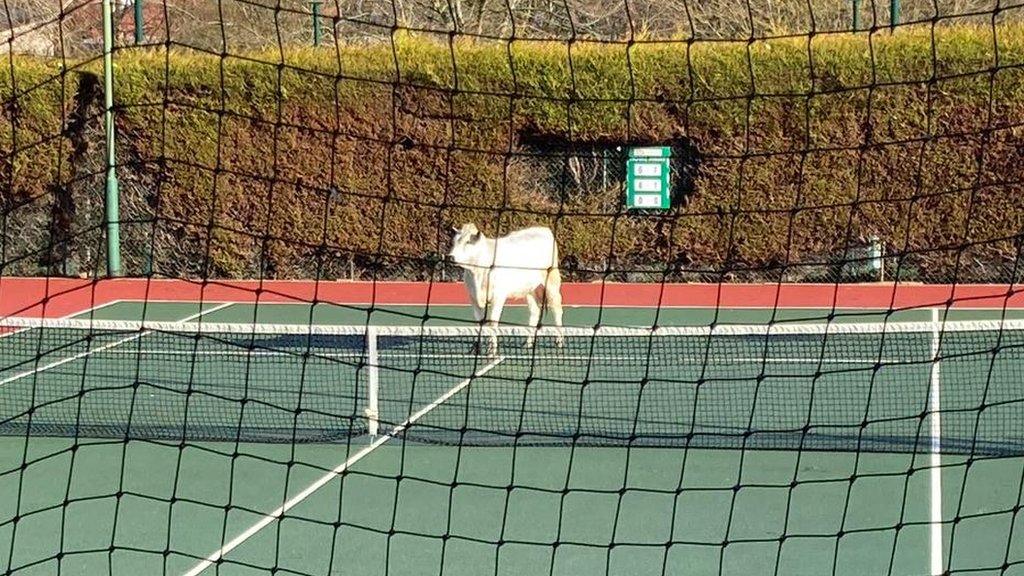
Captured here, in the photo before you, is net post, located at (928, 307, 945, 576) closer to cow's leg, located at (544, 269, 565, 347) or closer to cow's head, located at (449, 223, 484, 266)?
cow's leg, located at (544, 269, 565, 347)

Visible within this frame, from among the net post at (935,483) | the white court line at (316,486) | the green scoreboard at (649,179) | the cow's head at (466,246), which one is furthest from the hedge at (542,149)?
the net post at (935,483)

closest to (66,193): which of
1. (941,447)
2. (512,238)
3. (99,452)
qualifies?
(512,238)

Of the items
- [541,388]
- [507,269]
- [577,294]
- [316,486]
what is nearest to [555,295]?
[507,269]

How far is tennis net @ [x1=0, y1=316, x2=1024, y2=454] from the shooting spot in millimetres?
7016

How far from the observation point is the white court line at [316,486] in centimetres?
513

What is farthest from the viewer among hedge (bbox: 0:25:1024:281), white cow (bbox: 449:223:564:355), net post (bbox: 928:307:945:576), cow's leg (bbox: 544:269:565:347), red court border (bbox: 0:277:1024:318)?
hedge (bbox: 0:25:1024:281)

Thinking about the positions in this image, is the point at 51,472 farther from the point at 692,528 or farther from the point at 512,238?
the point at 512,238

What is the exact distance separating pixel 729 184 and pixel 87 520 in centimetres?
1025

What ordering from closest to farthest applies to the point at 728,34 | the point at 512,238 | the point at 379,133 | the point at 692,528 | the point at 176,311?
the point at 692,528, the point at 512,238, the point at 176,311, the point at 379,133, the point at 728,34

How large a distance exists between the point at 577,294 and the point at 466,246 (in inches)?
173

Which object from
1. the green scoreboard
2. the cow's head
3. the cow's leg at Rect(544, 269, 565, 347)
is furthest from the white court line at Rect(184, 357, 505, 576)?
the green scoreboard

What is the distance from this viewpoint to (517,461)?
266 inches

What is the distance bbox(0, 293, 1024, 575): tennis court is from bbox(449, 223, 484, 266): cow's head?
73cm

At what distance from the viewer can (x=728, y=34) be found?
19.3 m
